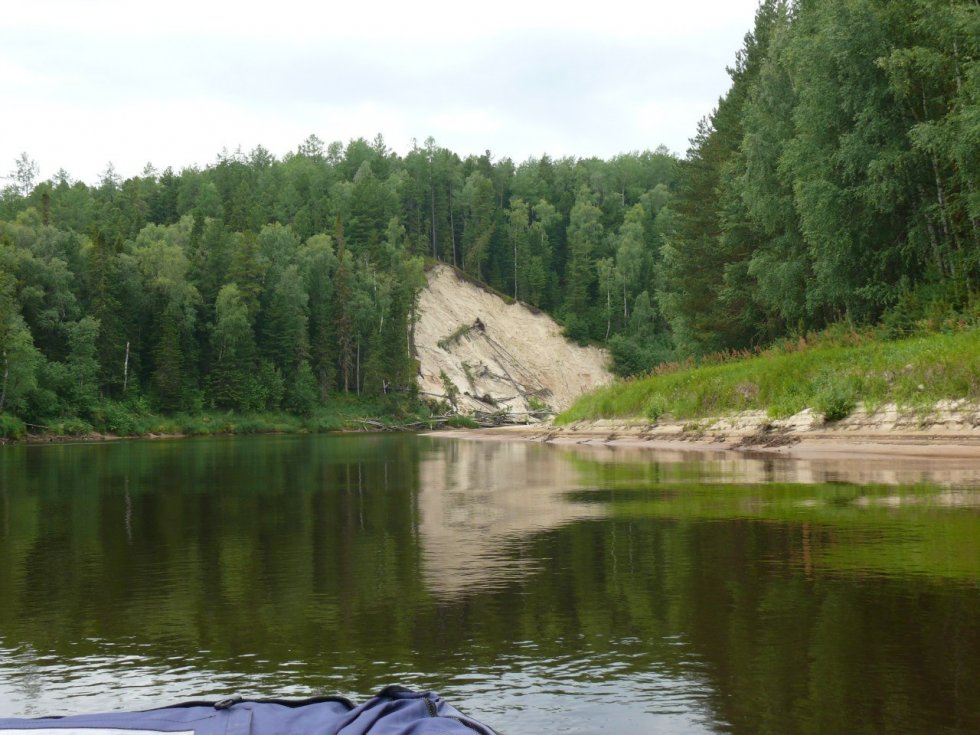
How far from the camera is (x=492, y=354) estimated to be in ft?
346

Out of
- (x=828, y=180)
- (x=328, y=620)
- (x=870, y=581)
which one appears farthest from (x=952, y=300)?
(x=328, y=620)

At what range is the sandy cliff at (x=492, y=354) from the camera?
327 ft

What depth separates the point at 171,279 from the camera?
8625cm

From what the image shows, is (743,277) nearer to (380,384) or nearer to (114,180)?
(380,384)

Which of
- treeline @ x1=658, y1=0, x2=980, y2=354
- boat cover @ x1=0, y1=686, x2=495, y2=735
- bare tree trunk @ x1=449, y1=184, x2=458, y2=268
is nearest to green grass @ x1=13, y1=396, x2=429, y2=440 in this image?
bare tree trunk @ x1=449, y1=184, x2=458, y2=268

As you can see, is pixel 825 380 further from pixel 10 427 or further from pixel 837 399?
pixel 10 427

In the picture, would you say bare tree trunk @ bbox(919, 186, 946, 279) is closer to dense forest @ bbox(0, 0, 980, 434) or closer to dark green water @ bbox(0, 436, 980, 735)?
dense forest @ bbox(0, 0, 980, 434)

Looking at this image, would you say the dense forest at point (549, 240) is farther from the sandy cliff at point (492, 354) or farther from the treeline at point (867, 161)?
the sandy cliff at point (492, 354)

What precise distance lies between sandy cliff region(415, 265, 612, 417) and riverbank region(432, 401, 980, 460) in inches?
2200

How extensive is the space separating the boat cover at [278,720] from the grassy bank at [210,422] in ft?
215

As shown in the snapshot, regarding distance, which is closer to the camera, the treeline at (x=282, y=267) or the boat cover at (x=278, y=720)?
the boat cover at (x=278, y=720)

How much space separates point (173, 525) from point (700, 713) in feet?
35.5

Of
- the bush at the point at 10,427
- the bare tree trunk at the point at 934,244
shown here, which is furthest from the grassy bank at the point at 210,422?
the bare tree trunk at the point at 934,244

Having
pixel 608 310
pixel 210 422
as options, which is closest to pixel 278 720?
pixel 210 422
